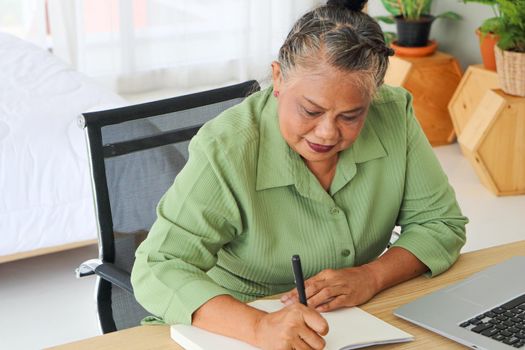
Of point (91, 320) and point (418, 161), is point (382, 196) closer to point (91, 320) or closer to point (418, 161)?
point (418, 161)

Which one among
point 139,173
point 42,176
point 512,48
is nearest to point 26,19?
point 42,176

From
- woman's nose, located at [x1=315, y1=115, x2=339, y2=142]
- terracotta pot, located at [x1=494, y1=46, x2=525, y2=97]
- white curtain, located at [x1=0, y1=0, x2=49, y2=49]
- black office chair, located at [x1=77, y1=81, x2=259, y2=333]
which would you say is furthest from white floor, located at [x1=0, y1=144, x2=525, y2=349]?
white curtain, located at [x1=0, y1=0, x2=49, y2=49]

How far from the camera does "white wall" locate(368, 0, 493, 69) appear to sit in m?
4.46

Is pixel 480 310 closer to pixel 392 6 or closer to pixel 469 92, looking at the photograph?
pixel 469 92

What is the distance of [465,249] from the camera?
131 inches

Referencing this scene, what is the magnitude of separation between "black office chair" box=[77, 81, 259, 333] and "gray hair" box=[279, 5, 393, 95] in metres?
0.54

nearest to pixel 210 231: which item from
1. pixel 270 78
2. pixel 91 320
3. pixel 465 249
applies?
pixel 270 78

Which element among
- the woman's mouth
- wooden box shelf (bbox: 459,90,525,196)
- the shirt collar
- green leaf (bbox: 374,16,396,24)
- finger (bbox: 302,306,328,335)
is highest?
the woman's mouth

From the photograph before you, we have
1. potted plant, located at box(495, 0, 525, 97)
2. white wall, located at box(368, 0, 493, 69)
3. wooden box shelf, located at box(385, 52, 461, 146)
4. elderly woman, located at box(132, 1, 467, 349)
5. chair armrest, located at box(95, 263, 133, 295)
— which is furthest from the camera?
white wall, located at box(368, 0, 493, 69)

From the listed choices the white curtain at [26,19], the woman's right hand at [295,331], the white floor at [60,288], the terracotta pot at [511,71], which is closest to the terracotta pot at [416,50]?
the terracotta pot at [511,71]

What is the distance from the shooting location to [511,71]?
12.3ft

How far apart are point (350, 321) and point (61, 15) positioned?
3676mm

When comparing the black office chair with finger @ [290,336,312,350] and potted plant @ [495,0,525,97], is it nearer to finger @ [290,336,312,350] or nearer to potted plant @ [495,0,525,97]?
finger @ [290,336,312,350]

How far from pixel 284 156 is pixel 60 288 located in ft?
5.54
